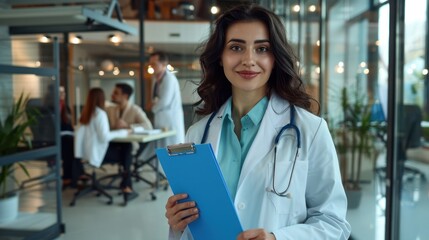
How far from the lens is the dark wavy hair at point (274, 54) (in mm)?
1172

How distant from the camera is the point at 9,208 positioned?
364 cm

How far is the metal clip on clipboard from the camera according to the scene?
100 cm

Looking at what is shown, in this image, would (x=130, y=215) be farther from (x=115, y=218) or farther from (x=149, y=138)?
(x=149, y=138)

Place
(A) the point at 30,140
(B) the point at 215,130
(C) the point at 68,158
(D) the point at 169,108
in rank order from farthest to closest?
1. (C) the point at 68,158
2. (D) the point at 169,108
3. (A) the point at 30,140
4. (B) the point at 215,130

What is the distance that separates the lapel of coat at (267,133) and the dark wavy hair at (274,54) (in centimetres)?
5

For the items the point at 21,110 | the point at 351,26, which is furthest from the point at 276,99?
the point at 351,26

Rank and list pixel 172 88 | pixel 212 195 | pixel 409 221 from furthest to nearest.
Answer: pixel 172 88
pixel 409 221
pixel 212 195

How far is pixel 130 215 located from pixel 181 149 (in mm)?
3631

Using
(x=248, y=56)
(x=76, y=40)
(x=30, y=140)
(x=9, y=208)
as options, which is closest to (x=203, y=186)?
(x=248, y=56)

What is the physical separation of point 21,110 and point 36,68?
479mm

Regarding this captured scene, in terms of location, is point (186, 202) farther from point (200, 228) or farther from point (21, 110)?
point (21, 110)

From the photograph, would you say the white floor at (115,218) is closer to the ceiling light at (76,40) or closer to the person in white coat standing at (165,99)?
the person in white coat standing at (165,99)

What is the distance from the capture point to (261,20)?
117 centimetres

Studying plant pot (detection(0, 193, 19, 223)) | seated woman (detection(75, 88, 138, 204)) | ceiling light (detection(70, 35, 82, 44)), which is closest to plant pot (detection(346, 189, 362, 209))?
seated woman (detection(75, 88, 138, 204))
